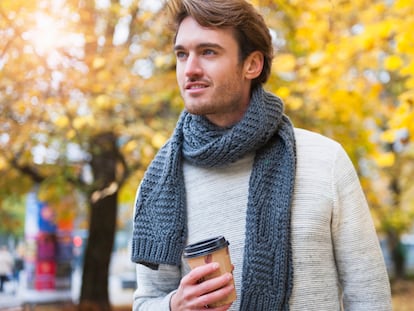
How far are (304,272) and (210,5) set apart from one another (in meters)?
0.86

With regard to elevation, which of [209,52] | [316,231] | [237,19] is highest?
[237,19]

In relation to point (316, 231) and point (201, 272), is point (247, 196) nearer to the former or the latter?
point (316, 231)

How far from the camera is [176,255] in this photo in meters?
1.90

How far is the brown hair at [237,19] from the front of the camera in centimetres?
192

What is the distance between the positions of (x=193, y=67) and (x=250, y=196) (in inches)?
16.9

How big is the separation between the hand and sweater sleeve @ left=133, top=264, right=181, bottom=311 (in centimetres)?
28

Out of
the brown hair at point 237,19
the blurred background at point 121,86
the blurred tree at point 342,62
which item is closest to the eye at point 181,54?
the brown hair at point 237,19

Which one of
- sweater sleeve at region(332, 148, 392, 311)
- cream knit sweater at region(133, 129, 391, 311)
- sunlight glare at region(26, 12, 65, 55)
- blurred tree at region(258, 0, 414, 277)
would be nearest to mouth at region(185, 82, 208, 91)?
cream knit sweater at region(133, 129, 391, 311)

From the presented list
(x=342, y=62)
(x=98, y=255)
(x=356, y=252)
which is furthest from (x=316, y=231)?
(x=98, y=255)

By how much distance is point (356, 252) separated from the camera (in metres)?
1.82

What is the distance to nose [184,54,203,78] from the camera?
1.89 m

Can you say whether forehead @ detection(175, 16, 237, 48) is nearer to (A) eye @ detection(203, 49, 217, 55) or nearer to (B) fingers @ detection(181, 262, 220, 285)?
(A) eye @ detection(203, 49, 217, 55)

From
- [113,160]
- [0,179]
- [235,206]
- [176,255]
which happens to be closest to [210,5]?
[235,206]

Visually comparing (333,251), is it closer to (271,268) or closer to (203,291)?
(271,268)
